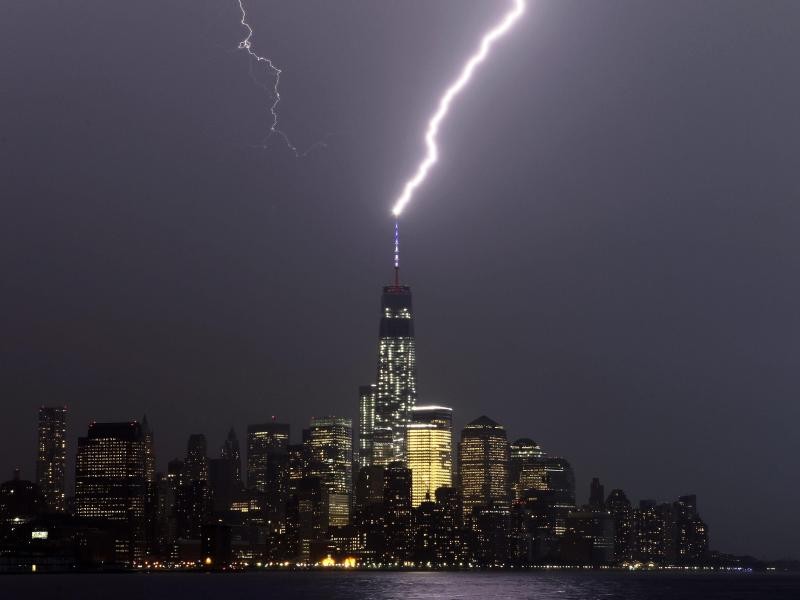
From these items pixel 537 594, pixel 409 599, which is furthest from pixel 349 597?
pixel 537 594

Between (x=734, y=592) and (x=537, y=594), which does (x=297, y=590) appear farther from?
(x=734, y=592)

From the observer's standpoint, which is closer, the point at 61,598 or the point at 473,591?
the point at 61,598

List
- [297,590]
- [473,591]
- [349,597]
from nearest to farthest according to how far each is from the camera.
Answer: [349,597] → [473,591] → [297,590]

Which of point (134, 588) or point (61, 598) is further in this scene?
point (134, 588)

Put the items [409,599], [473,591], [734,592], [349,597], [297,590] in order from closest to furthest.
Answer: [409,599] → [349,597] → [473,591] → [297,590] → [734,592]

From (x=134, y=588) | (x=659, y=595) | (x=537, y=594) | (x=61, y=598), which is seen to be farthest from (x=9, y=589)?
(x=659, y=595)

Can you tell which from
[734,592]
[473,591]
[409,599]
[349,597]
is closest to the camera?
[409,599]

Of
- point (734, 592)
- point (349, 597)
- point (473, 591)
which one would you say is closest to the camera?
point (349, 597)

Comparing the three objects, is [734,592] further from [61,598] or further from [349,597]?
[61,598]
